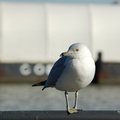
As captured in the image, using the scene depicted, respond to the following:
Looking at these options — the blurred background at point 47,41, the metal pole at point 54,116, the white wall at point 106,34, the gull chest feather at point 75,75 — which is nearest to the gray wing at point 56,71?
the gull chest feather at point 75,75

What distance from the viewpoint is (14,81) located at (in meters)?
35.3

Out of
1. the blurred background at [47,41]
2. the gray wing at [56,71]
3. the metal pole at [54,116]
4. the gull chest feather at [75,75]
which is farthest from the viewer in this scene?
the blurred background at [47,41]

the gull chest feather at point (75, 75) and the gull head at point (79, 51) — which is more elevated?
the gull head at point (79, 51)

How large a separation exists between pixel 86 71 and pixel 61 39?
100 ft

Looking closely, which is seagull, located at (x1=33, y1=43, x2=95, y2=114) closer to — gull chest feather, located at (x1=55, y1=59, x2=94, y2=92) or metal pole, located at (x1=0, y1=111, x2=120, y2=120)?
gull chest feather, located at (x1=55, y1=59, x2=94, y2=92)

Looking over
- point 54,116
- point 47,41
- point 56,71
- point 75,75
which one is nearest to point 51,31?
point 47,41

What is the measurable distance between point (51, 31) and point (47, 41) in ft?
2.94

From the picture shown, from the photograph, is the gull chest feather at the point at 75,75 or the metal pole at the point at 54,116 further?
the gull chest feather at the point at 75,75

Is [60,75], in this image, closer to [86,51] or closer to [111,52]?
[86,51]

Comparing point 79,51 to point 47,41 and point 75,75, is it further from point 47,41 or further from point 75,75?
point 47,41

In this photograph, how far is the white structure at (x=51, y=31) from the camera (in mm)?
35156

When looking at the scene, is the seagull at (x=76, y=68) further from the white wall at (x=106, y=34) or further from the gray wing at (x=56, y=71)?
the white wall at (x=106, y=34)

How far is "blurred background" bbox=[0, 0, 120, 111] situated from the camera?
114ft

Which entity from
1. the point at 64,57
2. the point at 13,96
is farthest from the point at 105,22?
the point at 64,57
